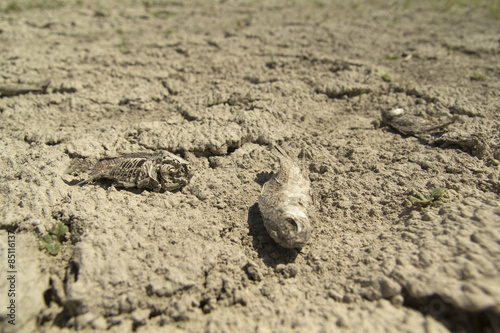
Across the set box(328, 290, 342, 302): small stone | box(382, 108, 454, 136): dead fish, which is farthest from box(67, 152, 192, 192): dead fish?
box(382, 108, 454, 136): dead fish

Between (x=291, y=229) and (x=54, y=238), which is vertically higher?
(x=291, y=229)

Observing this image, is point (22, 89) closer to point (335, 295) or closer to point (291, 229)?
point (291, 229)

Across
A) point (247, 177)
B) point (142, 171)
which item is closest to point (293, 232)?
point (247, 177)

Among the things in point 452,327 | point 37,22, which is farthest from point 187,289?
point 37,22

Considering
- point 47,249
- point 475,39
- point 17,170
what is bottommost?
point 47,249

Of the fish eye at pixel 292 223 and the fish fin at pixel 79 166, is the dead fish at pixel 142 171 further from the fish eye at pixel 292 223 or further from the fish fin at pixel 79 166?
the fish eye at pixel 292 223

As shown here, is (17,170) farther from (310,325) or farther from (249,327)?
(310,325)
